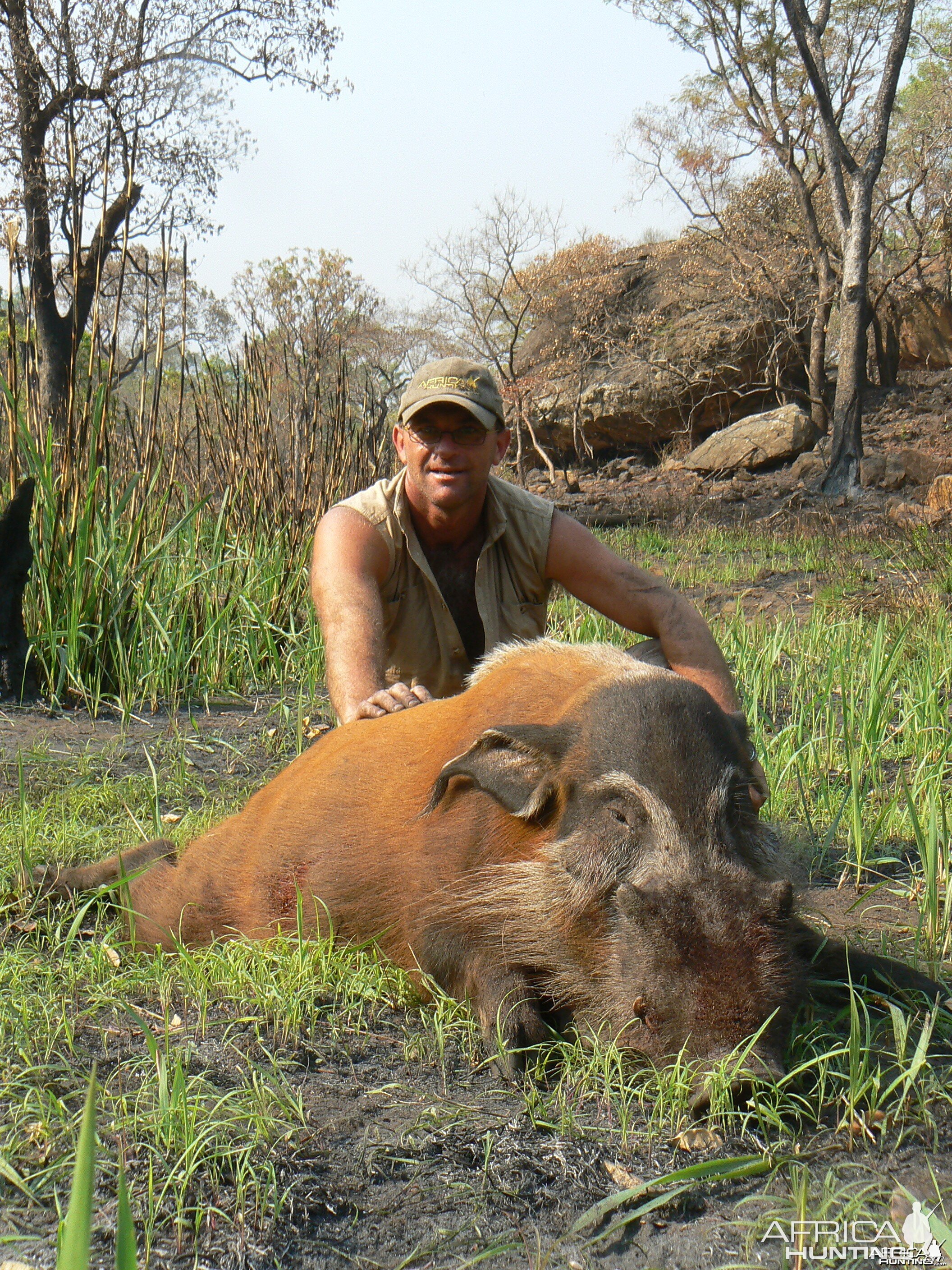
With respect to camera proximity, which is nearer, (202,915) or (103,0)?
(202,915)

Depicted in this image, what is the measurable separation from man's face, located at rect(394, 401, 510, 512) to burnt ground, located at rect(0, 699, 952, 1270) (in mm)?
2030

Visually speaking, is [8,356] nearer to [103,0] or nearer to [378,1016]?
[378,1016]

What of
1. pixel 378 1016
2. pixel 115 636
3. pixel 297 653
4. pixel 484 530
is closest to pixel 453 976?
pixel 378 1016

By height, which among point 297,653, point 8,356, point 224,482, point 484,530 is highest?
point 8,356

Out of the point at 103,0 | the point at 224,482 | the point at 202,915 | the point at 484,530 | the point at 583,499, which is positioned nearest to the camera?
the point at 202,915

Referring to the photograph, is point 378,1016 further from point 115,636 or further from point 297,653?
point 297,653

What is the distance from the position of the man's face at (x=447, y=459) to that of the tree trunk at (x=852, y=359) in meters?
11.8

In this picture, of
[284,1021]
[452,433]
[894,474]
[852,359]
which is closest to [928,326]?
[852,359]

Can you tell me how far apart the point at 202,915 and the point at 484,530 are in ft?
6.46

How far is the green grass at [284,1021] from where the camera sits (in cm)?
163

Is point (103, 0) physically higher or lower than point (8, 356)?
higher

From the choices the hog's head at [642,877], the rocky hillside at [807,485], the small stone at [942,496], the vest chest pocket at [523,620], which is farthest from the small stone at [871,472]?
the hog's head at [642,877]

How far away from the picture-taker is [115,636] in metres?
4.93

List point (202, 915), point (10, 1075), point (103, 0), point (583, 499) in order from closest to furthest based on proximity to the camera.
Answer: point (10, 1075), point (202, 915), point (103, 0), point (583, 499)
